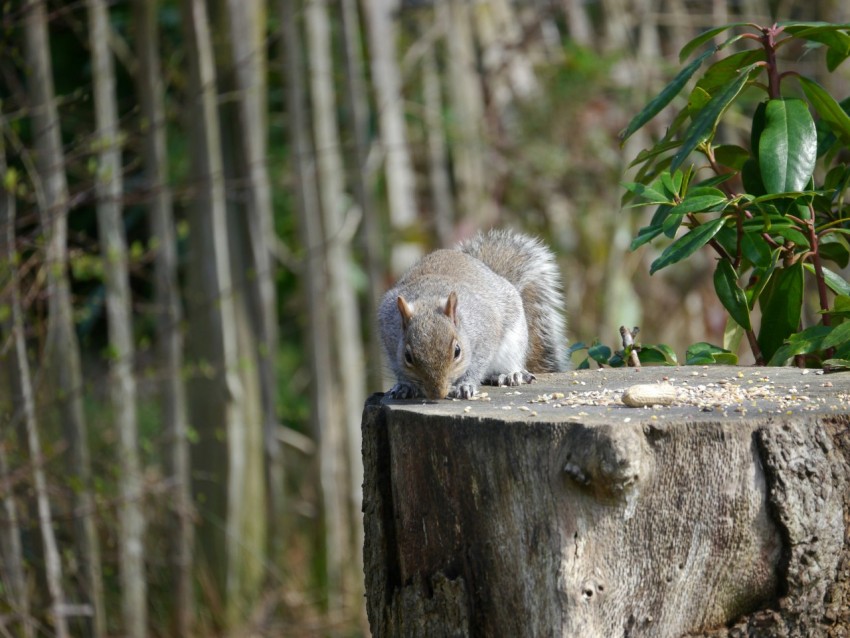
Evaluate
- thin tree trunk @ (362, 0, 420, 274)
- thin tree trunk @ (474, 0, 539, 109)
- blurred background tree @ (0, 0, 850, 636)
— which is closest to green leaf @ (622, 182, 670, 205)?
blurred background tree @ (0, 0, 850, 636)

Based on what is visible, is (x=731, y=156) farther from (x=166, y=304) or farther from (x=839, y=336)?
(x=166, y=304)

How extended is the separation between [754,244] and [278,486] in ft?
12.8

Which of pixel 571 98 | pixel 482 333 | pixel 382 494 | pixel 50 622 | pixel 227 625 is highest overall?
pixel 571 98

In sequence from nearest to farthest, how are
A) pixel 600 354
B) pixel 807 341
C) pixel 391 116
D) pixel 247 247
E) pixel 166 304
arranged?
pixel 807 341, pixel 600 354, pixel 166 304, pixel 247 247, pixel 391 116

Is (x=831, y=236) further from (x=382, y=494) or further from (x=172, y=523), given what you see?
(x=172, y=523)

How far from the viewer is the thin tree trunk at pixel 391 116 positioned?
6.83 m

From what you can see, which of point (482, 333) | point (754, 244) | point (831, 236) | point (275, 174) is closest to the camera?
point (754, 244)

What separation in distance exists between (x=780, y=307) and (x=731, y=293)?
0.13 metres

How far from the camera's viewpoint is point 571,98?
829cm

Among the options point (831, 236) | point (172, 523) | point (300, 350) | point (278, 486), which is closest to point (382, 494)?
point (831, 236)

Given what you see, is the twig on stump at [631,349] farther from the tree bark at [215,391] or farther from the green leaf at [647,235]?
the tree bark at [215,391]

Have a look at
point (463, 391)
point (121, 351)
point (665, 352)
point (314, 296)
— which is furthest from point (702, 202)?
point (314, 296)

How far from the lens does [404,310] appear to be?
301 cm

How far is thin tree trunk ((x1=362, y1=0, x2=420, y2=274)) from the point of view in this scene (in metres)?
6.83
